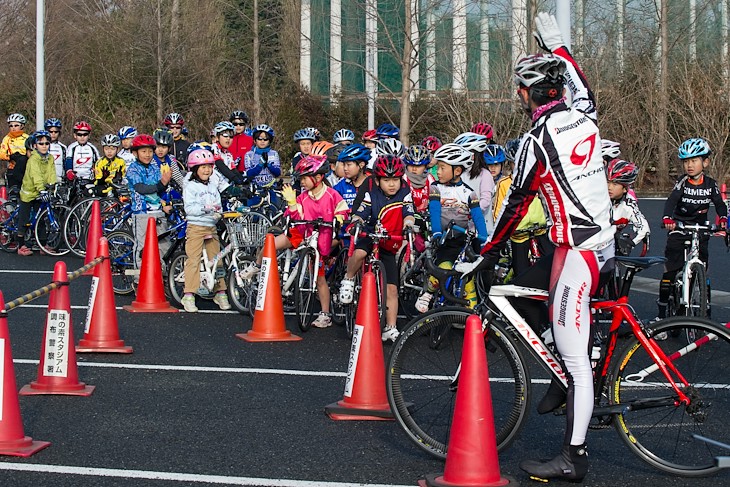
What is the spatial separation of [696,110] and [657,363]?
33.9 meters

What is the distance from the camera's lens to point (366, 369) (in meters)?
7.73

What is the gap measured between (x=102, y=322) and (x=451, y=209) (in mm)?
→ 3603

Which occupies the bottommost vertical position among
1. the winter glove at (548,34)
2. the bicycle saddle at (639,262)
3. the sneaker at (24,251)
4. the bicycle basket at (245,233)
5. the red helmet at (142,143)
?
the bicycle saddle at (639,262)

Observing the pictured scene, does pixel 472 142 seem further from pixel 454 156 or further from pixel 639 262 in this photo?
pixel 639 262

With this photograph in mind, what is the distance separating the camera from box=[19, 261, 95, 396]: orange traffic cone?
8.08 metres

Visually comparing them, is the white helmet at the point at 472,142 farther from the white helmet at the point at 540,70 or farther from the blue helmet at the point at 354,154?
the white helmet at the point at 540,70

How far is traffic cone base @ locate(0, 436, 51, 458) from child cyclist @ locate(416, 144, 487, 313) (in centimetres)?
492

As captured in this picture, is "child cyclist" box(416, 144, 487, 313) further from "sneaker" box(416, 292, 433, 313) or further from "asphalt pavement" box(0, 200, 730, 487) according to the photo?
"asphalt pavement" box(0, 200, 730, 487)

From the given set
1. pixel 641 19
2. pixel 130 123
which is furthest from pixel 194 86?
pixel 641 19

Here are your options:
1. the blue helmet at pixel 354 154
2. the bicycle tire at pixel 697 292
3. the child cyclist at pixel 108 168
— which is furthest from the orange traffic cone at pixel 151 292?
the child cyclist at pixel 108 168

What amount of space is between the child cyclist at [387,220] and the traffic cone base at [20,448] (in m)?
4.30

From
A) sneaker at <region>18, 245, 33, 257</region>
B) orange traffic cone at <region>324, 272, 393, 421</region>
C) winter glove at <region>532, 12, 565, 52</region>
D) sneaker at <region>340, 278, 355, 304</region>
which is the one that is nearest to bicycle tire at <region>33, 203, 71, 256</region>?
sneaker at <region>18, 245, 33, 257</region>

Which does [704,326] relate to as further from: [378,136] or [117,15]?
[117,15]

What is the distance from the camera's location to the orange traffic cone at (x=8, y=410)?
6.67m
